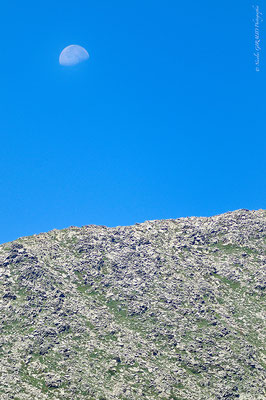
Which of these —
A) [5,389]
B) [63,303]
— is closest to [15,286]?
[63,303]

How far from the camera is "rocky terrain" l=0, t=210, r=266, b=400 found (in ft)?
410

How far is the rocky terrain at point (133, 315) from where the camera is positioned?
125062mm

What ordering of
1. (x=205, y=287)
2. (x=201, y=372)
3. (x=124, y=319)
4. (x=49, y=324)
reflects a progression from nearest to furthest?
(x=201, y=372) → (x=49, y=324) → (x=124, y=319) → (x=205, y=287)

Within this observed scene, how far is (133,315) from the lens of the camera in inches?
6024

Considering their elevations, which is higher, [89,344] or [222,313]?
[222,313]

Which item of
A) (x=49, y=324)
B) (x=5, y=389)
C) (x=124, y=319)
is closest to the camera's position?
(x=5, y=389)

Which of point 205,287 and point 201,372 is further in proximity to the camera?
point 205,287

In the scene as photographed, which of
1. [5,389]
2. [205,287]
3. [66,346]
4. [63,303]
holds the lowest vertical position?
[5,389]

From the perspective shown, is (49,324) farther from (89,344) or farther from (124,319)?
(124,319)

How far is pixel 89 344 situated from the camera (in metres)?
137

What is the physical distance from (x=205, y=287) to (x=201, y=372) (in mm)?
40017

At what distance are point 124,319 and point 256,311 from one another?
48.2m

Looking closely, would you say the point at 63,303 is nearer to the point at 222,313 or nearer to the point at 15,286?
the point at 15,286

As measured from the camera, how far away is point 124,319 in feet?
497
